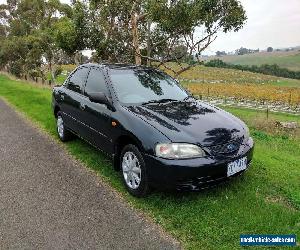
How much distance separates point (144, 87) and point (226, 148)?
197 cm

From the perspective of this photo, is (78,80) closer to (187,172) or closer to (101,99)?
(101,99)

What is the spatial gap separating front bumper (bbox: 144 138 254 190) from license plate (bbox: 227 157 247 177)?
60 mm

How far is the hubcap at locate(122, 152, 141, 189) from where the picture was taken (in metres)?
4.88

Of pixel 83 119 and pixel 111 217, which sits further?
pixel 83 119

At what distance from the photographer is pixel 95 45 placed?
20.2 meters

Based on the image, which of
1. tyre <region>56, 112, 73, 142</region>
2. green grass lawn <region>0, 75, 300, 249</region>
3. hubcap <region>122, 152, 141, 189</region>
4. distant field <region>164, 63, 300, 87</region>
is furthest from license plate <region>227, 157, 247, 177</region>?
distant field <region>164, 63, 300, 87</region>

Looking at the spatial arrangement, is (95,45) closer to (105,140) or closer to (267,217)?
(105,140)

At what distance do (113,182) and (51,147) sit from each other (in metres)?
2.66

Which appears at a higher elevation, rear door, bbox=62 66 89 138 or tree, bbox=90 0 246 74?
tree, bbox=90 0 246 74

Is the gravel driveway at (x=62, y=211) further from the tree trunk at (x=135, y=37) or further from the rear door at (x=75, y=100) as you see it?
the tree trunk at (x=135, y=37)

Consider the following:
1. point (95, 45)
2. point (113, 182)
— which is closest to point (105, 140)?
point (113, 182)

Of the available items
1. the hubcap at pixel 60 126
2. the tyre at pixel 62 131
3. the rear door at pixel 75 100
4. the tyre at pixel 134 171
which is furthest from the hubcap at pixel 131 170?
the hubcap at pixel 60 126

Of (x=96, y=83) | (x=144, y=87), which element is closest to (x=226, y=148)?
(x=144, y=87)

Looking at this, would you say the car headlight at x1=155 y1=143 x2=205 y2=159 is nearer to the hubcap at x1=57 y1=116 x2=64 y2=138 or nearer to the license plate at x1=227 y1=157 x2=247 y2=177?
the license plate at x1=227 y1=157 x2=247 y2=177
